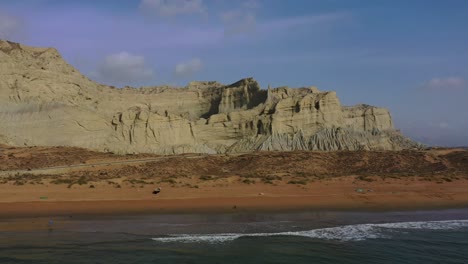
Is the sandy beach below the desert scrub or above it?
below

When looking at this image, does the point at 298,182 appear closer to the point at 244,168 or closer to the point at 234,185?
the point at 234,185

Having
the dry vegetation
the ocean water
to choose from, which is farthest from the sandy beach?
the ocean water

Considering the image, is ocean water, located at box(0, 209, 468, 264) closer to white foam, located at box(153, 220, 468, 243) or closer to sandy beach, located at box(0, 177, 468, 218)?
white foam, located at box(153, 220, 468, 243)

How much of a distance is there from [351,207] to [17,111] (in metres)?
→ 41.7

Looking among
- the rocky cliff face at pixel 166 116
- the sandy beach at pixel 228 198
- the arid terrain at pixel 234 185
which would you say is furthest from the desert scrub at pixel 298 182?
the rocky cliff face at pixel 166 116

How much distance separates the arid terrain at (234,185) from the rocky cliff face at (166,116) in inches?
583

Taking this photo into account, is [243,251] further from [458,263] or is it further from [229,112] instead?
[229,112]

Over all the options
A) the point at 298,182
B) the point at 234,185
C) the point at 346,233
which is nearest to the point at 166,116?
the point at 234,185

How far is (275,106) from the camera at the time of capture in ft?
199

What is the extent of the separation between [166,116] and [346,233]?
45405 millimetres

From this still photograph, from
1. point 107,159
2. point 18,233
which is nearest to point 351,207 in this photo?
point 18,233

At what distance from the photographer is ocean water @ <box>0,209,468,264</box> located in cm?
1028

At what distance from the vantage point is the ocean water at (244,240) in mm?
10281

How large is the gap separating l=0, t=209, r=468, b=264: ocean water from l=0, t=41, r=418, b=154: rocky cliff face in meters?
36.5
